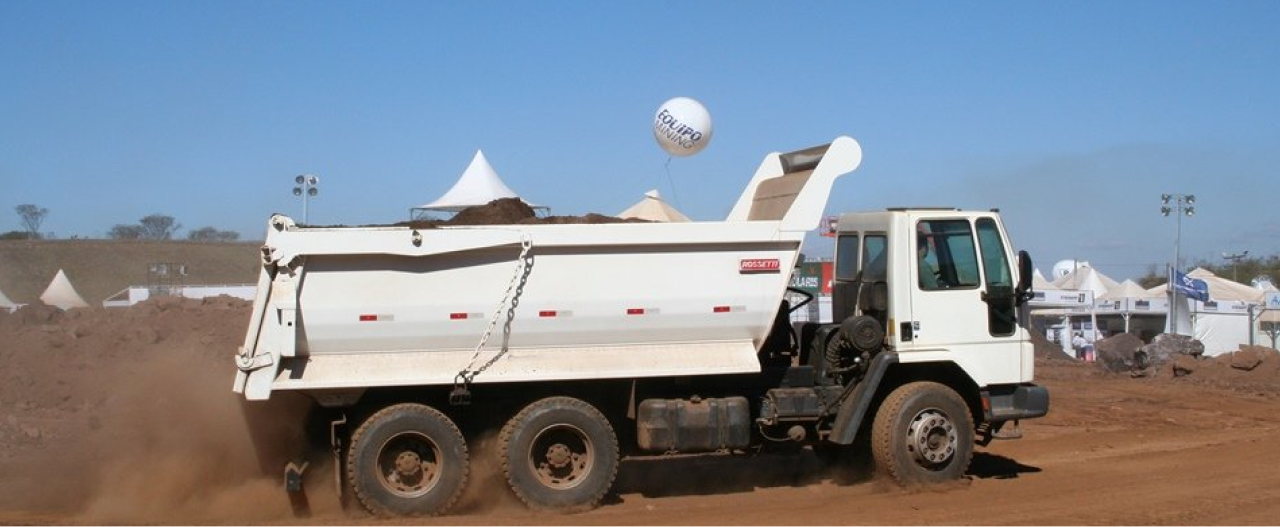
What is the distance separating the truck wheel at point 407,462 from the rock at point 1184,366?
63.9 ft

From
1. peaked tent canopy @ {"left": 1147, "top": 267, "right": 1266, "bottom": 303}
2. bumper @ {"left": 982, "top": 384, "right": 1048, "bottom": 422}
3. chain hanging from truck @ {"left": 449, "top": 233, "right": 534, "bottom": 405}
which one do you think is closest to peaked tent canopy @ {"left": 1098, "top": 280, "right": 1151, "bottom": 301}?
peaked tent canopy @ {"left": 1147, "top": 267, "right": 1266, "bottom": 303}

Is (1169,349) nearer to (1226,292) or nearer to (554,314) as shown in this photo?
(1226,292)

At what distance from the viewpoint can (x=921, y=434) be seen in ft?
36.1

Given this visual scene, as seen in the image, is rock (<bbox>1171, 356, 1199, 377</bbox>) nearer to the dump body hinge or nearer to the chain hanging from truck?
the chain hanging from truck

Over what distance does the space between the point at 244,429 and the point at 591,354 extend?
11.0 ft

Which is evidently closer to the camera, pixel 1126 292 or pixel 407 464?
pixel 407 464

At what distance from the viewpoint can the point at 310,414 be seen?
10328 mm

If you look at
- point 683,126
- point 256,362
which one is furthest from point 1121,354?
point 256,362

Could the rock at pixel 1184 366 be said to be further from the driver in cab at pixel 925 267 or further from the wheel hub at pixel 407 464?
the wheel hub at pixel 407 464

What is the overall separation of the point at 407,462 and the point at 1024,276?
6013 mm

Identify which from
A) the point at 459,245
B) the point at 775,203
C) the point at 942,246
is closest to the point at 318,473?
the point at 459,245

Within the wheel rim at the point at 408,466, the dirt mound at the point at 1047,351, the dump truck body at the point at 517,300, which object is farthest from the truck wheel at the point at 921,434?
the dirt mound at the point at 1047,351

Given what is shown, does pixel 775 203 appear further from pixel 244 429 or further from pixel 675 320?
pixel 244 429

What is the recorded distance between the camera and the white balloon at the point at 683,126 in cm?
1412
